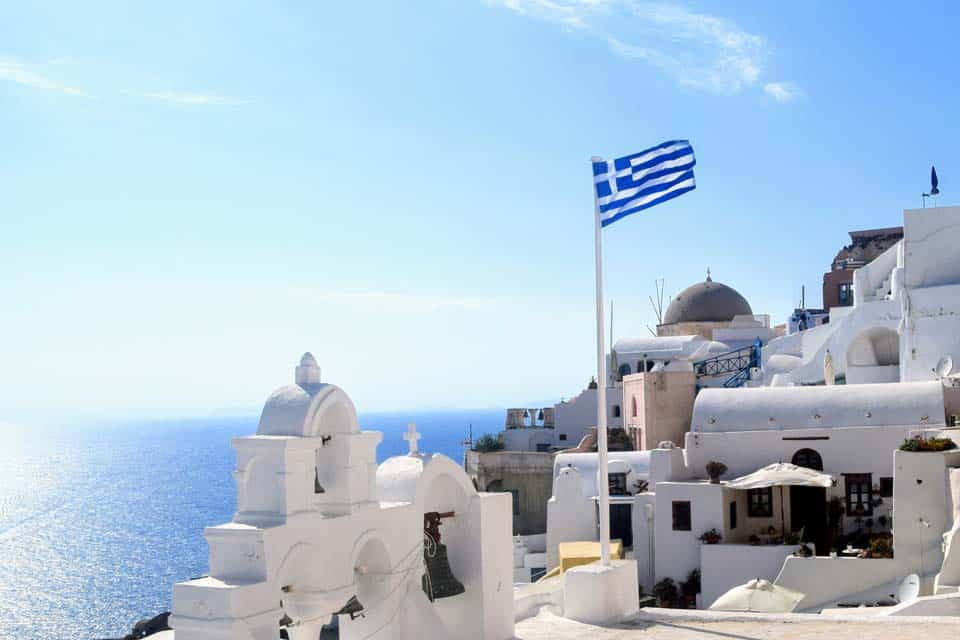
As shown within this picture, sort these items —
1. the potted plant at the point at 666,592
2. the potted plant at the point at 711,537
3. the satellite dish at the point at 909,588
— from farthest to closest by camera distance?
1. the potted plant at the point at 666,592
2. the potted plant at the point at 711,537
3. the satellite dish at the point at 909,588

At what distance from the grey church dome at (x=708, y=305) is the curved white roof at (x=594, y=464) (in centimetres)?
2044

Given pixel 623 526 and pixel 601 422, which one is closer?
pixel 601 422

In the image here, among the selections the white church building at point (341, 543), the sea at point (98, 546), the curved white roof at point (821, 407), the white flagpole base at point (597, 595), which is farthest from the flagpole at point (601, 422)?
the sea at point (98, 546)

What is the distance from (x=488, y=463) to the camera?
4916 centimetres

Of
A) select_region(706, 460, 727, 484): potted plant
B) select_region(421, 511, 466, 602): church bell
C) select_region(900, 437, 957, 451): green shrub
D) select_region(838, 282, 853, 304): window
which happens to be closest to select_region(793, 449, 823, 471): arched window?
select_region(706, 460, 727, 484): potted plant

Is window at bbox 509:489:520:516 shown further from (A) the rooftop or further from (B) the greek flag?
(B) the greek flag

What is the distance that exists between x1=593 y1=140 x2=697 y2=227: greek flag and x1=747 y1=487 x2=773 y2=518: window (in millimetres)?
15425

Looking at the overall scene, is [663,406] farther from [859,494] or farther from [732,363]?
[859,494]

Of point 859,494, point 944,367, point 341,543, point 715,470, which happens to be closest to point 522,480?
point 715,470

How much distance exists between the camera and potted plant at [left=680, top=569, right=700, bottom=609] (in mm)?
28344

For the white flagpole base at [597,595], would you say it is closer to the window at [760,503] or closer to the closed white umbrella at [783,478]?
the closed white umbrella at [783,478]

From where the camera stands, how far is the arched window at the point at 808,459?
29.8 meters

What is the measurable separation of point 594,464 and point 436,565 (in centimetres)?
2282

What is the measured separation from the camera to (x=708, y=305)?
183ft
